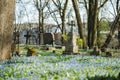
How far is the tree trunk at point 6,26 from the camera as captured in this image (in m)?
9.89

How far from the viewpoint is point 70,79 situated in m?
5.84

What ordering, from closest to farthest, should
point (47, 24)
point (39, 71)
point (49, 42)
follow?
point (39, 71), point (49, 42), point (47, 24)

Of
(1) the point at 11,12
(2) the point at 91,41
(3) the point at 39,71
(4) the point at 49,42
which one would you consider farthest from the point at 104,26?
(3) the point at 39,71

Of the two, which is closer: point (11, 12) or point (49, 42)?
point (11, 12)

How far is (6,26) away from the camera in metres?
10.1

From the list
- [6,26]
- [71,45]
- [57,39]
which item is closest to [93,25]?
[71,45]

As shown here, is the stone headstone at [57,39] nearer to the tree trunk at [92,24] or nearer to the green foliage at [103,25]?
the green foliage at [103,25]

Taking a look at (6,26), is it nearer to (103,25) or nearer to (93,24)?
(93,24)

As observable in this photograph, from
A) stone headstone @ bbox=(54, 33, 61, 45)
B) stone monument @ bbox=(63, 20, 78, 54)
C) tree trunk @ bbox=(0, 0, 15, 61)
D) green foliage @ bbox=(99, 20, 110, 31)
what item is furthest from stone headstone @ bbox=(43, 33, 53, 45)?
tree trunk @ bbox=(0, 0, 15, 61)

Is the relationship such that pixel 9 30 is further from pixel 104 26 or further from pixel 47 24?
pixel 47 24

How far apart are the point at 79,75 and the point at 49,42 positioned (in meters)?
32.7

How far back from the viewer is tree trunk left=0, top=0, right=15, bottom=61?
989 cm

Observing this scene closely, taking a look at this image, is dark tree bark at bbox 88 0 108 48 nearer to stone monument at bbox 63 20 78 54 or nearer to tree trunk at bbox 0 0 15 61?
stone monument at bbox 63 20 78 54

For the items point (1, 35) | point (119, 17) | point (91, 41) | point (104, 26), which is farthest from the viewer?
point (104, 26)
